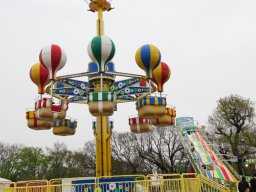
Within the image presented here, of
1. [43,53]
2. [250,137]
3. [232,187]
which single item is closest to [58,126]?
[43,53]

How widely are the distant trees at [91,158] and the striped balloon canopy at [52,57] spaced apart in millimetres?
29915

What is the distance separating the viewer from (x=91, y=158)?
A: 46.1m

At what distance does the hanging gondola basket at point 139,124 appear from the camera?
1376cm

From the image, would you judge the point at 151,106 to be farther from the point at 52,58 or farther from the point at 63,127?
the point at 63,127

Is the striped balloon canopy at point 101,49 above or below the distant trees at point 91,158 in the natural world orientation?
above

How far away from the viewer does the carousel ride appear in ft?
31.7

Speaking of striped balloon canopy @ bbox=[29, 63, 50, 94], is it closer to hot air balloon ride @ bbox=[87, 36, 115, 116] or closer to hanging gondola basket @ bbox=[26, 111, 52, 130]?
hanging gondola basket @ bbox=[26, 111, 52, 130]

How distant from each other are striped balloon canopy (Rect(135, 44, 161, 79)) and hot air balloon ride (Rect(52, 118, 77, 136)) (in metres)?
4.28

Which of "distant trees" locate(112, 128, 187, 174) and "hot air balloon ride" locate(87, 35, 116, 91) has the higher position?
"hot air balloon ride" locate(87, 35, 116, 91)

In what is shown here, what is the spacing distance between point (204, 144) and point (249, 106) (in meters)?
8.23

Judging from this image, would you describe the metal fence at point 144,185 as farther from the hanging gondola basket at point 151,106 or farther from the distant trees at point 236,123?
the distant trees at point 236,123

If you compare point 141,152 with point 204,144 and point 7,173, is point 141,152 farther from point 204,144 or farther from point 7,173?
point 7,173

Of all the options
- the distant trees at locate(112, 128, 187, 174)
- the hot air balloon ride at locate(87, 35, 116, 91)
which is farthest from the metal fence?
the distant trees at locate(112, 128, 187, 174)

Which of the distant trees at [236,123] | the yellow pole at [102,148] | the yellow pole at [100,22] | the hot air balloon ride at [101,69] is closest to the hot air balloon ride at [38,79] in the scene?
the yellow pole at [102,148]
